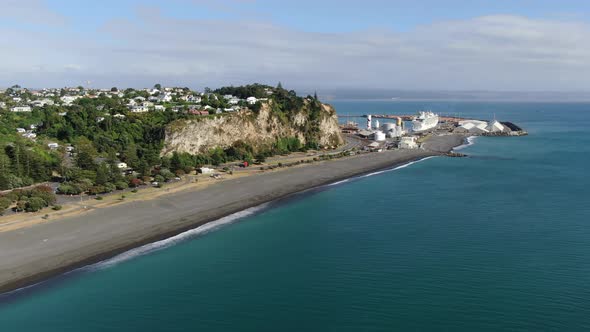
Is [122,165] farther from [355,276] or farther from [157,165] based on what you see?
[355,276]

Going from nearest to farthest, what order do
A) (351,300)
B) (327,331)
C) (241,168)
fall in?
(327,331)
(351,300)
(241,168)

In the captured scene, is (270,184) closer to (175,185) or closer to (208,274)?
(175,185)

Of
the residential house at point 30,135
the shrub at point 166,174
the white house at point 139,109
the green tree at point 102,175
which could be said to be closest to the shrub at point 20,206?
the green tree at point 102,175

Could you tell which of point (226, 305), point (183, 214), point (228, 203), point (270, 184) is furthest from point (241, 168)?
point (226, 305)

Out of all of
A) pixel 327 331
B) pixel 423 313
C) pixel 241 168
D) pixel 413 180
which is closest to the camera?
pixel 327 331

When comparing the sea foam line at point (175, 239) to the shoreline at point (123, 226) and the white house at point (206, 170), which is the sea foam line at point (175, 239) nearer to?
the shoreline at point (123, 226)

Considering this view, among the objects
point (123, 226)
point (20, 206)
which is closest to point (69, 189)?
point (20, 206)

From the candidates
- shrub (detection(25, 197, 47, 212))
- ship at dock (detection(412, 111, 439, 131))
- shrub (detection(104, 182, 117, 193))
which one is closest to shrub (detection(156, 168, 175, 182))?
shrub (detection(104, 182, 117, 193))
